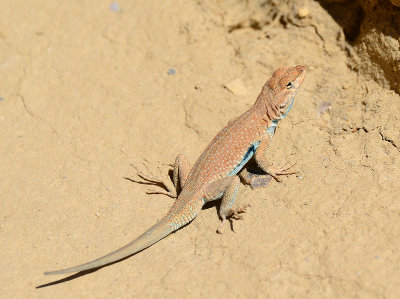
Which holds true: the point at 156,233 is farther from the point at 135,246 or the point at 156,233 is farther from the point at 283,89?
the point at 283,89

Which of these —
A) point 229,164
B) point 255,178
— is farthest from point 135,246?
point 255,178

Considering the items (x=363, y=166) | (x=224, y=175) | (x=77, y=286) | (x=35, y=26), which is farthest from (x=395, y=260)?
(x=35, y=26)

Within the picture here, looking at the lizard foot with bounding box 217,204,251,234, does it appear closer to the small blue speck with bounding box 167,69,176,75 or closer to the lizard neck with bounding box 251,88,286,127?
the lizard neck with bounding box 251,88,286,127

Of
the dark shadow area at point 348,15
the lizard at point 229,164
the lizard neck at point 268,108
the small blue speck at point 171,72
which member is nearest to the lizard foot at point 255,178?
the lizard at point 229,164

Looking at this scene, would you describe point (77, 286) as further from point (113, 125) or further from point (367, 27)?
point (367, 27)

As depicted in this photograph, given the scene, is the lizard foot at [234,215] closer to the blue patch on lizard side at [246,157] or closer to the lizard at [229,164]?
the lizard at [229,164]

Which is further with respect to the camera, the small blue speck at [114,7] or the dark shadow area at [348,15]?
the small blue speck at [114,7]

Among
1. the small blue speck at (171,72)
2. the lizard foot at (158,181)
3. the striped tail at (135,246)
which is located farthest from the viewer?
the small blue speck at (171,72)
